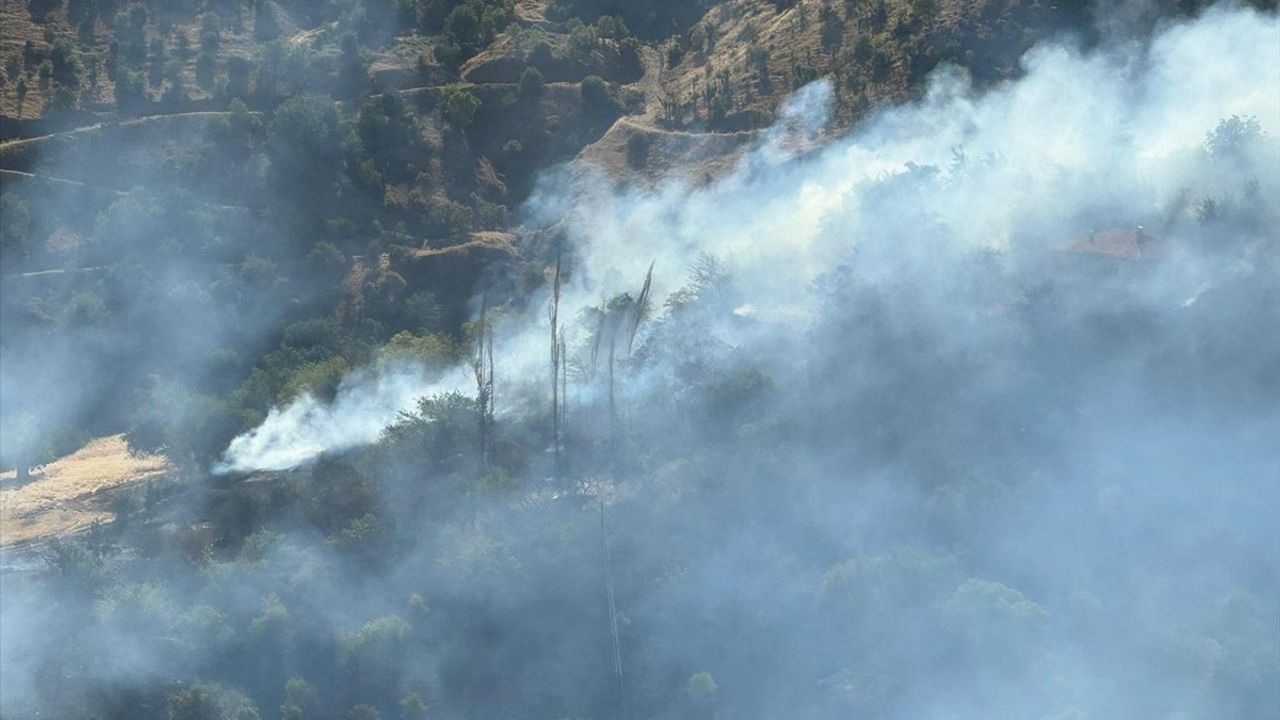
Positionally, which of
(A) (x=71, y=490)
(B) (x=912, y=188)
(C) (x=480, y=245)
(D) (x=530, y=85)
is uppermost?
(D) (x=530, y=85)

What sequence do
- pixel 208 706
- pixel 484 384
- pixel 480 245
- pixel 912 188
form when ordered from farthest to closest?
pixel 480 245 < pixel 912 188 < pixel 484 384 < pixel 208 706

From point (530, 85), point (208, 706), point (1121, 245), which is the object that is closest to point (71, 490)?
point (208, 706)

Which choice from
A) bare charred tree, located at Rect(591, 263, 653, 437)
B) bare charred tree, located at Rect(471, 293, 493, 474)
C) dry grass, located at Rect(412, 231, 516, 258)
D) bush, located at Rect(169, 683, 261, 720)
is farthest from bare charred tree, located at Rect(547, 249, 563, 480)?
bush, located at Rect(169, 683, 261, 720)

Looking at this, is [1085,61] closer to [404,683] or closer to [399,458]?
[399,458]

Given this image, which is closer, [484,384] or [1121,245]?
[484,384]

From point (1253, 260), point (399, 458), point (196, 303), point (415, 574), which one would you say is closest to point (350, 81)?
point (196, 303)

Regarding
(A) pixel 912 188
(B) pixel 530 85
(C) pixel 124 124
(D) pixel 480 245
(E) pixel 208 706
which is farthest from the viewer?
(B) pixel 530 85

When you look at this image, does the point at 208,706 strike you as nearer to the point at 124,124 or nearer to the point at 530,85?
the point at 124,124
